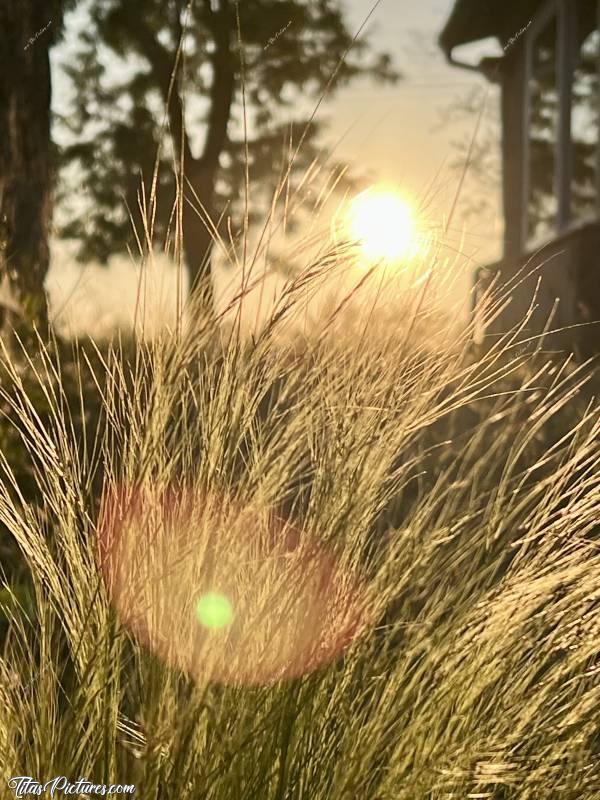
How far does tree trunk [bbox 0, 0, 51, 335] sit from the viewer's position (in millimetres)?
4109

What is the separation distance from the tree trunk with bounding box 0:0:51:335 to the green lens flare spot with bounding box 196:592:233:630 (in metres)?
2.76

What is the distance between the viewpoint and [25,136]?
4230mm

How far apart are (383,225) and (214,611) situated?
649 mm

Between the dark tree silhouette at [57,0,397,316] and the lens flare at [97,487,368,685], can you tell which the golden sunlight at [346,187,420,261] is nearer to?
the lens flare at [97,487,368,685]

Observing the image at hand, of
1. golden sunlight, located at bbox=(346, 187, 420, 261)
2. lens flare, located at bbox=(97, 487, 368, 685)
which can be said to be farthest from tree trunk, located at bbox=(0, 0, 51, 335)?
lens flare, located at bbox=(97, 487, 368, 685)

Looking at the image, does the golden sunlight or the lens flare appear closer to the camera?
the lens flare

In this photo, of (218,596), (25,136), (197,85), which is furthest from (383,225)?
(197,85)

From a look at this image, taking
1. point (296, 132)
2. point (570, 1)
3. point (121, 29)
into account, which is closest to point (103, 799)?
point (570, 1)

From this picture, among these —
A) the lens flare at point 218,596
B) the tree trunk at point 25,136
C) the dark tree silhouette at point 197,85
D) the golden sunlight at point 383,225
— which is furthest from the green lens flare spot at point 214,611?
the dark tree silhouette at point 197,85

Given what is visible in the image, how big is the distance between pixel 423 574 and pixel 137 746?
59cm

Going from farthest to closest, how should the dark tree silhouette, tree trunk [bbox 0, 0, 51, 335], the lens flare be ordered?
the dark tree silhouette < tree trunk [bbox 0, 0, 51, 335] < the lens flare

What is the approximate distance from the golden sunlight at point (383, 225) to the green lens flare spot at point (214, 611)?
572 millimetres

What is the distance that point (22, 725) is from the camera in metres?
1.53

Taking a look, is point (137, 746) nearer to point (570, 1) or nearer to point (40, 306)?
point (40, 306)
